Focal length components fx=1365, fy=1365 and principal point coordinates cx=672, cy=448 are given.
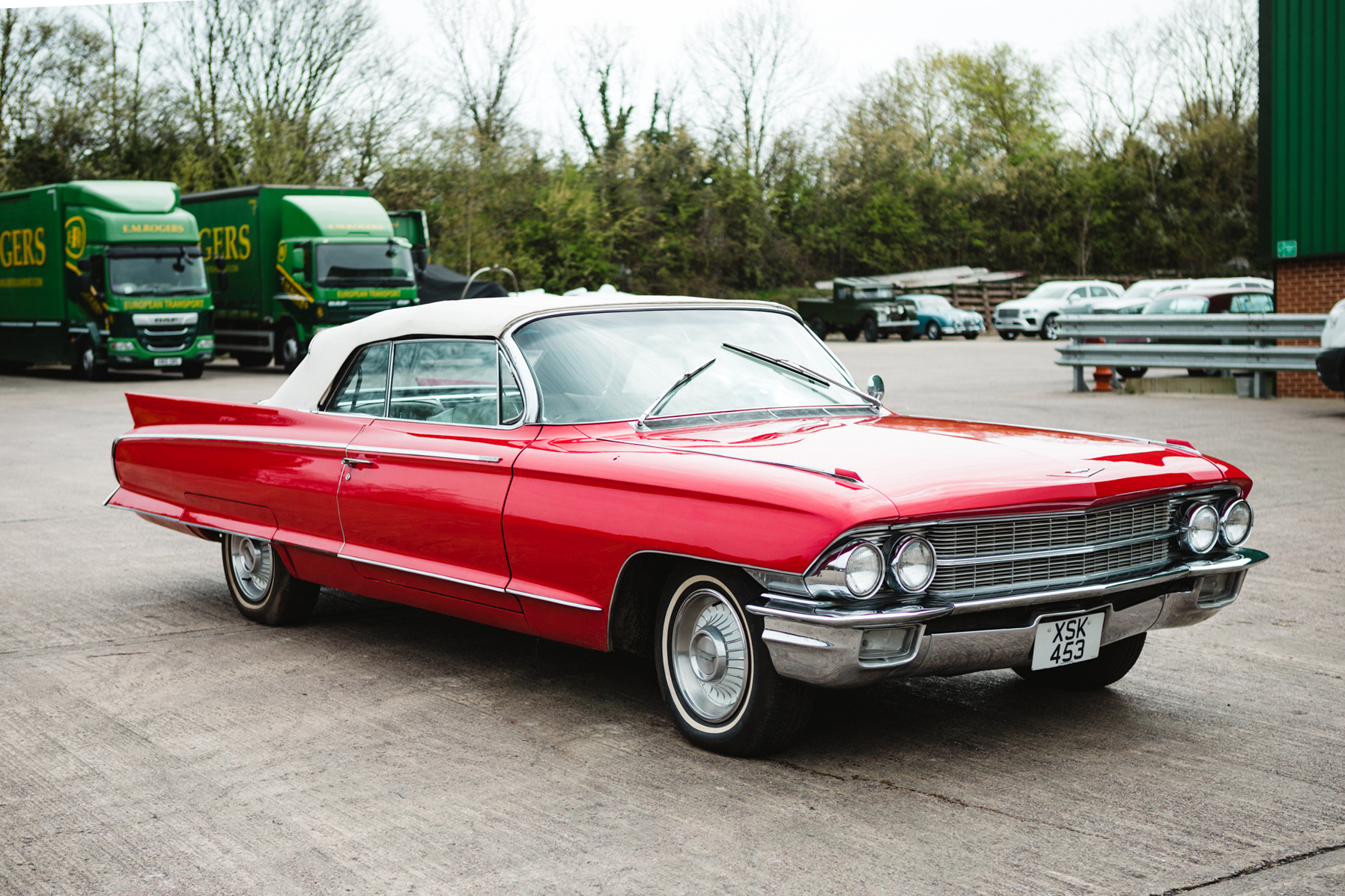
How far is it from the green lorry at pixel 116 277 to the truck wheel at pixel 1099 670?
76.7ft

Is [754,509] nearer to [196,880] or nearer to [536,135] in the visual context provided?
[196,880]

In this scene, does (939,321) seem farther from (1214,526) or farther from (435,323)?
(1214,526)

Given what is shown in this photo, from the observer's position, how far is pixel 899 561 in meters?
3.97

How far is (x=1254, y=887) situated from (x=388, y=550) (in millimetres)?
3349

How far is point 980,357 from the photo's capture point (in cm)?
3150

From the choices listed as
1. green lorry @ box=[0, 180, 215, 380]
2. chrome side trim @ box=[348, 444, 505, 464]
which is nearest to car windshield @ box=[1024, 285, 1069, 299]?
green lorry @ box=[0, 180, 215, 380]

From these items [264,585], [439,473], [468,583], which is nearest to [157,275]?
[264,585]

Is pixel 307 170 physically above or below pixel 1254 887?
above

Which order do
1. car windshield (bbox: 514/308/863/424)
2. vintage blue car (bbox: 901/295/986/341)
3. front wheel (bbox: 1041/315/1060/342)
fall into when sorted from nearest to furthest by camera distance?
car windshield (bbox: 514/308/863/424) → front wheel (bbox: 1041/315/1060/342) → vintage blue car (bbox: 901/295/986/341)

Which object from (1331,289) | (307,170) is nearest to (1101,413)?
(1331,289)

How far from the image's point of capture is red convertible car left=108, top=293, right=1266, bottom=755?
4012mm

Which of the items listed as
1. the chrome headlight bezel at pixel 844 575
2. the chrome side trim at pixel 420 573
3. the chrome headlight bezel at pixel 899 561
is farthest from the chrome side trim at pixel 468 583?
the chrome headlight bezel at pixel 899 561

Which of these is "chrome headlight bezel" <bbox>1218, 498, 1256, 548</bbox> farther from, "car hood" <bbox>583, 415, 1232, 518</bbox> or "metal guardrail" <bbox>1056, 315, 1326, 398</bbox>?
"metal guardrail" <bbox>1056, 315, 1326, 398</bbox>

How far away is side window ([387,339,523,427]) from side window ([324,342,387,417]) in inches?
3.3
